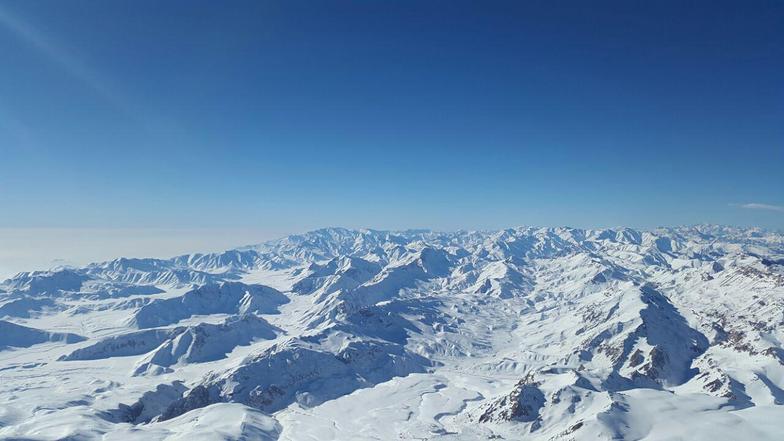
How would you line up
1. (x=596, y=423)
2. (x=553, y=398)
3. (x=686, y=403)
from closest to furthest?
(x=596, y=423), (x=686, y=403), (x=553, y=398)

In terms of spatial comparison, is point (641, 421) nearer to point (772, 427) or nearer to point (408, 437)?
point (772, 427)

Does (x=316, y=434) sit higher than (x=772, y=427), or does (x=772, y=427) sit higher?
(x=772, y=427)

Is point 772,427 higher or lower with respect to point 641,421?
higher

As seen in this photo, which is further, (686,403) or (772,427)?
(686,403)

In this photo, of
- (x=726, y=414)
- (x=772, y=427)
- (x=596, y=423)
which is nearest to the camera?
(x=772, y=427)

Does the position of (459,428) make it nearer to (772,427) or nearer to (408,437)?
(408,437)

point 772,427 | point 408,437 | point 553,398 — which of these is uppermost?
point 772,427

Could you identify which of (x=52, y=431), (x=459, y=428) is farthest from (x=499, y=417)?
(x=52, y=431)

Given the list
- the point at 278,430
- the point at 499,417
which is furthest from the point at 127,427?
the point at 499,417

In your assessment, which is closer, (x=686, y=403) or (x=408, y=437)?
(x=686, y=403)
